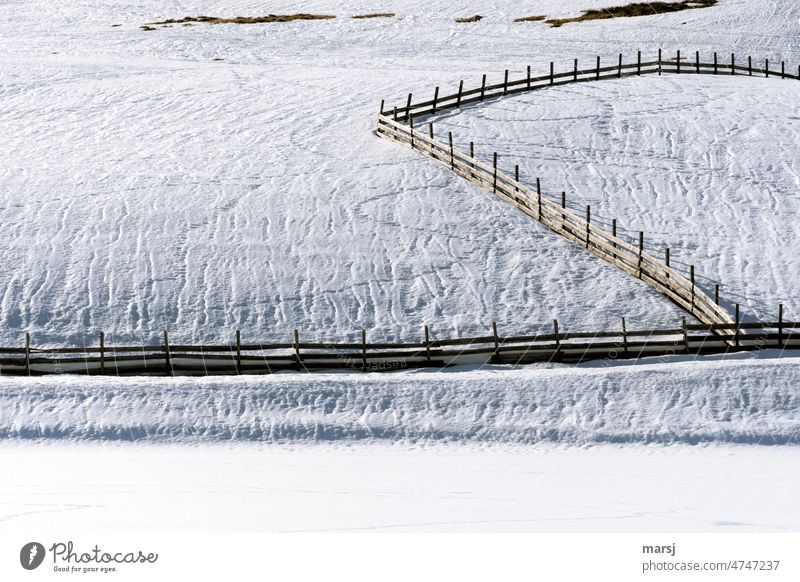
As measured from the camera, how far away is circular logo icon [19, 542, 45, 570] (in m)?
15.7

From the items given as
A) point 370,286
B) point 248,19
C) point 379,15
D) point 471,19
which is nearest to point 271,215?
point 370,286

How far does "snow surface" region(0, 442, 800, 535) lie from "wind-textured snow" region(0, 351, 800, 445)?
557 mm

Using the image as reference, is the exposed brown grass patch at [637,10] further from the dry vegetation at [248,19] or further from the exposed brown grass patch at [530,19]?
the dry vegetation at [248,19]

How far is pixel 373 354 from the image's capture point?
2489 centimetres

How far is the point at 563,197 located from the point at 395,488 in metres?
15.5

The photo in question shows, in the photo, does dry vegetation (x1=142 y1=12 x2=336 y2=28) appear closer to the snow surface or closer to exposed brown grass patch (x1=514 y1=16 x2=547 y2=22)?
exposed brown grass patch (x1=514 y1=16 x2=547 y2=22)

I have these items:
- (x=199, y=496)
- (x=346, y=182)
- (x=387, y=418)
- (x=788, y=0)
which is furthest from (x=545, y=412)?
(x=788, y=0)

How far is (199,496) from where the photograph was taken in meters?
18.8

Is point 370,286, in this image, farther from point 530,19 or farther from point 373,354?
point 530,19

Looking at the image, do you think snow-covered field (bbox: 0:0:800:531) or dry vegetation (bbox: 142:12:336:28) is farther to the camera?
dry vegetation (bbox: 142:12:336:28)

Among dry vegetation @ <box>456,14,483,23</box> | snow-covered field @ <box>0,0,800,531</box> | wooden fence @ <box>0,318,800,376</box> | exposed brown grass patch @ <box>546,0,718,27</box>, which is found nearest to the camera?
snow-covered field @ <box>0,0,800,531</box>

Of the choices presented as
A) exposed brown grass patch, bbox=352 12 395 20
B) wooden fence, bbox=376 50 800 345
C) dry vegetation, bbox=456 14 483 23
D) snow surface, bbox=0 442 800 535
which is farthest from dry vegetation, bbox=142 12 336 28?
snow surface, bbox=0 442 800 535

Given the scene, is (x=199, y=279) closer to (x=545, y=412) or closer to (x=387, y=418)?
(x=387, y=418)

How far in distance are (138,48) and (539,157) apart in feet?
103
